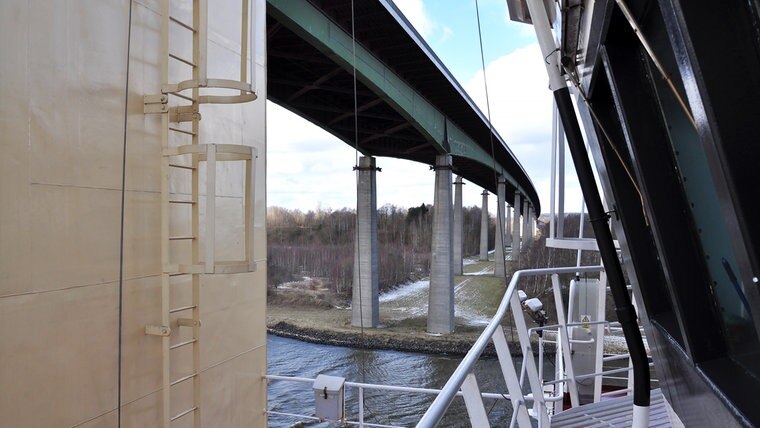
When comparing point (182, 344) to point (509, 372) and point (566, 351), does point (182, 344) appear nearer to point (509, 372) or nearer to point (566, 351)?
point (509, 372)

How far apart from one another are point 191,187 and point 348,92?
1654cm

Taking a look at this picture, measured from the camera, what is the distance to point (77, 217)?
9.34 feet

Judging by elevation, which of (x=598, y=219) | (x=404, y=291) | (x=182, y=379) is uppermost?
(x=598, y=219)

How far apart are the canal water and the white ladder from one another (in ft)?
40.6

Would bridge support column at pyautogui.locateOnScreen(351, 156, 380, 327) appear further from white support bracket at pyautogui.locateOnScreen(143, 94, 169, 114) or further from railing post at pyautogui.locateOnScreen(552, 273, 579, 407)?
white support bracket at pyautogui.locateOnScreen(143, 94, 169, 114)

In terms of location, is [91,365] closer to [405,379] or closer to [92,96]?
[92,96]

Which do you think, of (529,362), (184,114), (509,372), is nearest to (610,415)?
(529,362)

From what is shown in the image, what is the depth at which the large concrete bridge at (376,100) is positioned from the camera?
1391cm

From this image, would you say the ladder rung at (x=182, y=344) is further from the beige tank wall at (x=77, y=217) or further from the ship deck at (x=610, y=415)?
the ship deck at (x=610, y=415)

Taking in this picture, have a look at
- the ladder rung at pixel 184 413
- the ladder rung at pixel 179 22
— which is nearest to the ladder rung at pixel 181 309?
the ladder rung at pixel 184 413

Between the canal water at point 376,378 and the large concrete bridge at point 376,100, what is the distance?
9.42ft

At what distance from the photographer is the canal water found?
17.3 meters

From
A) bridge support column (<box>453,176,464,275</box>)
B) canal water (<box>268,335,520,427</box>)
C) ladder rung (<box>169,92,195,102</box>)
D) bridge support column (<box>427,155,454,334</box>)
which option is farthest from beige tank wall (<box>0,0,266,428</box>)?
bridge support column (<box>453,176,464,275</box>)

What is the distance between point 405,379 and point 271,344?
9.28 meters
